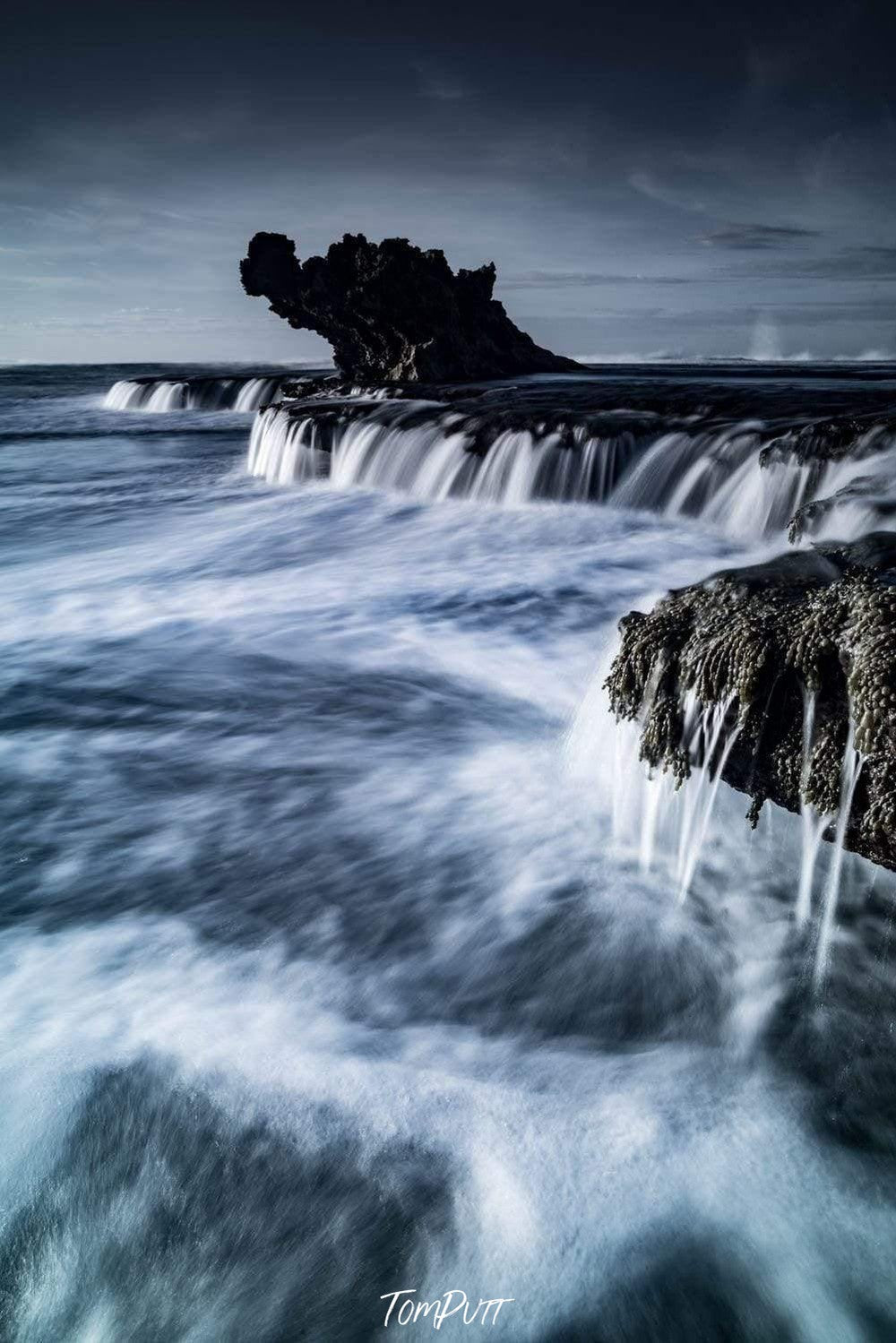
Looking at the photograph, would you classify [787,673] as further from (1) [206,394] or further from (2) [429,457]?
(1) [206,394]

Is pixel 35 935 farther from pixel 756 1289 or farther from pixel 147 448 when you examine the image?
pixel 147 448

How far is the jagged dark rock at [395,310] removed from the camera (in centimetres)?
3322

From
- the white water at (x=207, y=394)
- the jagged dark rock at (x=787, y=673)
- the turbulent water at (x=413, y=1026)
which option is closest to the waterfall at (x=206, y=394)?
the white water at (x=207, y=394)

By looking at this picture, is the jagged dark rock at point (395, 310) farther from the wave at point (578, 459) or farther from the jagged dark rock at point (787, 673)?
the jagged dark rock at point (787, 673)

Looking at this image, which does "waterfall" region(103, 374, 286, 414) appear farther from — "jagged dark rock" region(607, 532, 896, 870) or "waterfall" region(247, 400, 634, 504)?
"jagged dark rock" region(607, 532, 896, 870)

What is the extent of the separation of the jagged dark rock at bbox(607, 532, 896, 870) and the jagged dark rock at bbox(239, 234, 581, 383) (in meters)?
31.8

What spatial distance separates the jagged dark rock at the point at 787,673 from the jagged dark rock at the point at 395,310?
1252 inches

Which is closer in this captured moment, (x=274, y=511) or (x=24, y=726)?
(x=24, y=726)

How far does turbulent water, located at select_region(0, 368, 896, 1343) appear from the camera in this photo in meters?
2.35

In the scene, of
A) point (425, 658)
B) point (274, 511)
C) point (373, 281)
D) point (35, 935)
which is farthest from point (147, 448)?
point (35, 935)

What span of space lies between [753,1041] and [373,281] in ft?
116

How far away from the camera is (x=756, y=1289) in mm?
2295

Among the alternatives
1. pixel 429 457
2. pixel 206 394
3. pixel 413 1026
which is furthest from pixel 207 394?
pixel 413 1026

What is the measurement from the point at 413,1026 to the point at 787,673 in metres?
2.01
